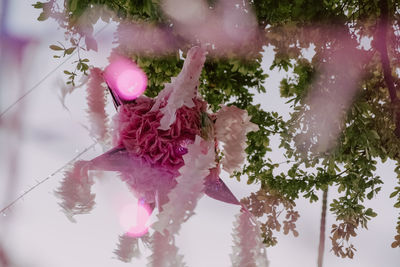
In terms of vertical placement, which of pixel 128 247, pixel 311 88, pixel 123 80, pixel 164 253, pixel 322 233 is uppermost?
pixel 311 88

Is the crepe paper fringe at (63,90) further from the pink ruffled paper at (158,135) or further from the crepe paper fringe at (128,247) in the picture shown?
the crepe paper fringe at (128,247)

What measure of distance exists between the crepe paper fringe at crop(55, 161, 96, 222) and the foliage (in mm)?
426

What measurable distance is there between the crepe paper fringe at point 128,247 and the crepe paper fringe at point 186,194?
0.40m

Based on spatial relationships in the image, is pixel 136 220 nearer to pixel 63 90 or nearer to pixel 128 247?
pixel 128 247

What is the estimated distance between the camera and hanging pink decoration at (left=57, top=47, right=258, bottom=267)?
922 mm

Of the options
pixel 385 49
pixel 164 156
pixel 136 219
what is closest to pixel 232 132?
pixel 164 156

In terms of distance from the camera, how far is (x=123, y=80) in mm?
1272

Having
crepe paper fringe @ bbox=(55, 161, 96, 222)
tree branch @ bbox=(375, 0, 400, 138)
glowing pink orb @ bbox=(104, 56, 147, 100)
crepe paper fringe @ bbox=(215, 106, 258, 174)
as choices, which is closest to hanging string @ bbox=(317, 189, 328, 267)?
tree branch @ bbox=(375, 0, 400, 138)

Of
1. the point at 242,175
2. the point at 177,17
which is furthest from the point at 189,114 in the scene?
the point at 242,175

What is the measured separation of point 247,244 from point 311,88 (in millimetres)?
855

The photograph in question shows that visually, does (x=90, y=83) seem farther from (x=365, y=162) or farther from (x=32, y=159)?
(x=365, y=162)

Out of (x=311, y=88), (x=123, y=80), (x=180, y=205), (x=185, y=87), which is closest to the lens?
(x=180, y=205)

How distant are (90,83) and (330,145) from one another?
3.54 ft

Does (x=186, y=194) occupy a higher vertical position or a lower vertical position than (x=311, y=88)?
lower
